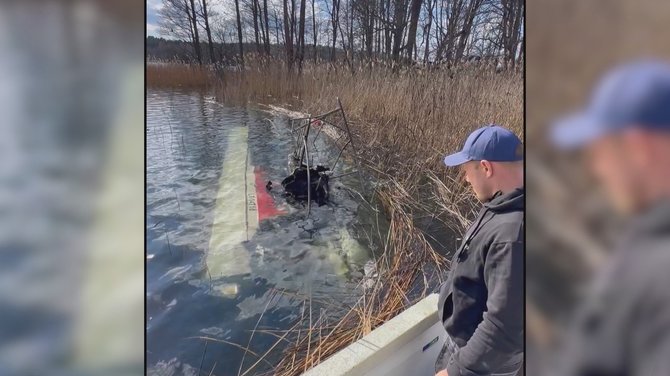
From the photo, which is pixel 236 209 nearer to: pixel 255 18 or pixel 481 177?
pixel 255 18

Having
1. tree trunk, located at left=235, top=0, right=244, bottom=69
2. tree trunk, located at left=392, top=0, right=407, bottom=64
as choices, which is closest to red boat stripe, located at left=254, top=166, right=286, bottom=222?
tree trunk, located at left=235, top=0, right=244, bottom=69

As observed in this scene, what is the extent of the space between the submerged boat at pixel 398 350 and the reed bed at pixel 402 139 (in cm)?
29

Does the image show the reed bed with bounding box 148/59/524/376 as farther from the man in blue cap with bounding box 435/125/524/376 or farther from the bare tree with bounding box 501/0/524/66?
the man in blue cap with bounding box 435/125/524/376

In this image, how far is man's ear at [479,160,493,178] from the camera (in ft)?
3.64

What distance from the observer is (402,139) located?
229cm
